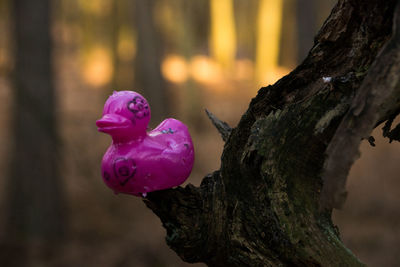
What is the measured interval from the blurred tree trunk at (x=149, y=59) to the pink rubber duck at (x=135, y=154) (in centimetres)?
1074

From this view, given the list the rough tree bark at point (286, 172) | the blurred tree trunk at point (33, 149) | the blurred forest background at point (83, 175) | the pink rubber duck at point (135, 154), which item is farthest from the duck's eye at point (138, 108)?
the blurred tree trunk at point (33, 149)

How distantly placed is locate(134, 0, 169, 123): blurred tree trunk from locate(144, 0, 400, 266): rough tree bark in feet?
35.8

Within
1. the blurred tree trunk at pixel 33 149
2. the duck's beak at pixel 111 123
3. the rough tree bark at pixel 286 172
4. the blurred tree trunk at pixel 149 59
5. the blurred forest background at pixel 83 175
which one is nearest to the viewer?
the rough tree bark at pixel 286 172

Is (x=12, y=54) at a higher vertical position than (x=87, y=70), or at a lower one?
lower

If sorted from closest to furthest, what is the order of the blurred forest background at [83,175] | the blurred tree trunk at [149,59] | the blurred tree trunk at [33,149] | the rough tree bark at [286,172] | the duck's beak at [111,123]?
the rough tree bark at [286,172]
the duck's beak at [111,123]
the blurred forest background at [83,175]
the blurred tree trunk at [33,149]
the blurred tree trunk at [149,59]

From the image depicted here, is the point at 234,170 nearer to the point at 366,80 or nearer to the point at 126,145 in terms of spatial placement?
the point at 126,145

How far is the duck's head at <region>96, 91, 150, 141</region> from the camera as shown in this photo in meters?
1.74

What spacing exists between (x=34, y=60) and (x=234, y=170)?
644cm

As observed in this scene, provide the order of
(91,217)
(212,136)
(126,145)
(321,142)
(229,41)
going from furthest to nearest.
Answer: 1. (229,41)
2. (212,136)
3. (91,217)
4. (126,145)
5. (321,142)

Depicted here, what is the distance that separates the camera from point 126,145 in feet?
5.96

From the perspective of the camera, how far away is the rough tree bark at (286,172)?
62.1 inches

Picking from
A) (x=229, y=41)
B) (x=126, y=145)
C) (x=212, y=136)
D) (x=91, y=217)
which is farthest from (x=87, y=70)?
(x=126, y=145)

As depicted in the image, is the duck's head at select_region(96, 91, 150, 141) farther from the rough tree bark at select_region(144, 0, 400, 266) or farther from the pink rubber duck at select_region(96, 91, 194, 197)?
the rough tree bark at select_region(144, 0, 400, 266)

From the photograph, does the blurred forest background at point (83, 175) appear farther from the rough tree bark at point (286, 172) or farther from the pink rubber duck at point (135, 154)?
the rough tree bark at point (286, 172)
